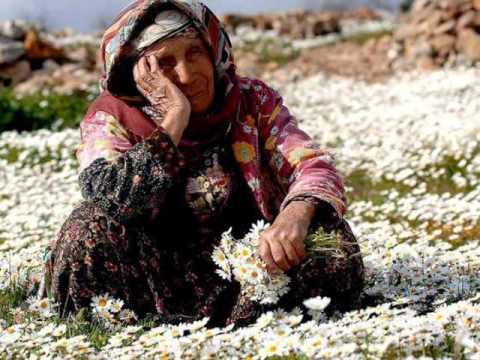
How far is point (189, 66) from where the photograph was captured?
169 inches

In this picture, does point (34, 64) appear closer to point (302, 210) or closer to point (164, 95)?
point (164, 95)

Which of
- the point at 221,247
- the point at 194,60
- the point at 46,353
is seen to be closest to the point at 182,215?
the point at 221,247

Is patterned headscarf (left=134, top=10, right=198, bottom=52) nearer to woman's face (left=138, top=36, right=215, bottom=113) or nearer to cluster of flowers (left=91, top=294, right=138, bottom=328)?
woman's face (left=138, top=36, right=215, bottom=113)

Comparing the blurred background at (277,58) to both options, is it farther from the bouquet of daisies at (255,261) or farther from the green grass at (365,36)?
the bouquet of daisies at (255,261)

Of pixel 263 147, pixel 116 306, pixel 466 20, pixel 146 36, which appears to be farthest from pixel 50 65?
pixel 116 306

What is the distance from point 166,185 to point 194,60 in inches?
25.5

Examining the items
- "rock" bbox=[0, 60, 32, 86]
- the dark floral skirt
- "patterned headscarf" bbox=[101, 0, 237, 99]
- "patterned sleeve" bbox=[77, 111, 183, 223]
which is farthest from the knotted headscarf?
"rock" bbox=[0, 60, 32, 86]

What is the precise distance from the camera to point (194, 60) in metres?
4.31

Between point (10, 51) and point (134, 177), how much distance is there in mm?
12688

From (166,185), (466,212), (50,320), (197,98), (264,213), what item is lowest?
(466,212)

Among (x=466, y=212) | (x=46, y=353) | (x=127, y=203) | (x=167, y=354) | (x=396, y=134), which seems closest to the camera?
(x=167, y=354)

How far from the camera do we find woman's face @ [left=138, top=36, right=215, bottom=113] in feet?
14.0

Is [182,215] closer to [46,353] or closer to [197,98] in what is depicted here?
[197,98]

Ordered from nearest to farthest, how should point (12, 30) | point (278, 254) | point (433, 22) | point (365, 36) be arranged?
point (278, 254) < point (433, 22) < point (12, 30) < point (365, 36)
